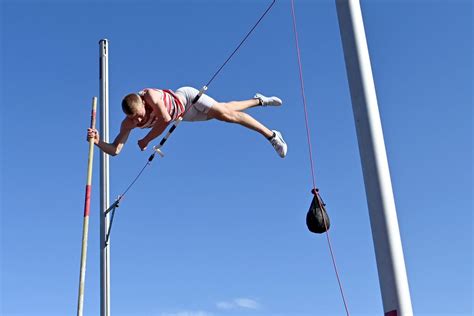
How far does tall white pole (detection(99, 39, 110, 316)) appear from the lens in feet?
25.0

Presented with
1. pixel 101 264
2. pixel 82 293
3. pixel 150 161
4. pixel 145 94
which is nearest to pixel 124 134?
pixel 145 94

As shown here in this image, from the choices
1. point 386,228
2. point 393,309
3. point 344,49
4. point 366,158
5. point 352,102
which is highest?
point 344,49

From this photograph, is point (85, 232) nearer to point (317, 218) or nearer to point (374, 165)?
point (317, 218)

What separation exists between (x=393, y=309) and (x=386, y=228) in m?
0.36

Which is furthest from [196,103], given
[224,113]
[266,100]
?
[266,100]

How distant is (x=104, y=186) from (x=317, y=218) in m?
4.77

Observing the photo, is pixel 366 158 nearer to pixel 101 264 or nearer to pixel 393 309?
pixel 393 309

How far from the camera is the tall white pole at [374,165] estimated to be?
2.99 metres

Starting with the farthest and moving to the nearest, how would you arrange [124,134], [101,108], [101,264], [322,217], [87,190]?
1. [101,108]
2. [101,264]
3. [87,190]
4. [124,134]
5. [322,217]

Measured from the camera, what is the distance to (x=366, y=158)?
3.23 meters

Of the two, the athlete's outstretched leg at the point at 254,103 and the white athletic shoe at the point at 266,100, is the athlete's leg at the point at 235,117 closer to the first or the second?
the athlete's outstretched leg at the point at 254,103

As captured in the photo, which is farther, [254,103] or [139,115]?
[254,103]

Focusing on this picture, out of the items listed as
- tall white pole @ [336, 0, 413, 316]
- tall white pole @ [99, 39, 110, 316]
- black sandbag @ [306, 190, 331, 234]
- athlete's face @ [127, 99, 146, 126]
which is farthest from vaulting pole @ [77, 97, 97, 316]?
tall white pole @ [336, 0, 413, 316]

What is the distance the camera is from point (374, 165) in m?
3.19
